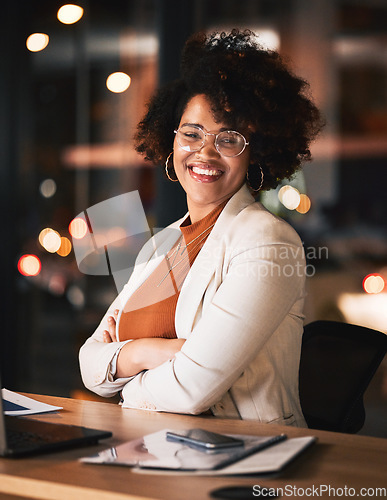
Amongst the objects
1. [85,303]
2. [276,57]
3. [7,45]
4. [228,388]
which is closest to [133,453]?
[228,388]

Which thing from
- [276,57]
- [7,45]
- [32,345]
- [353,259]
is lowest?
[32,345]

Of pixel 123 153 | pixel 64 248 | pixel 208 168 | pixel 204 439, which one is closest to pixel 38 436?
pixel 204 439

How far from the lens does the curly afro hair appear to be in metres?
2.02

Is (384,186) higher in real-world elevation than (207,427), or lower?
higher

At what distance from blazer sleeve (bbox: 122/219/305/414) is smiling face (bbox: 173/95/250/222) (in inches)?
13.7

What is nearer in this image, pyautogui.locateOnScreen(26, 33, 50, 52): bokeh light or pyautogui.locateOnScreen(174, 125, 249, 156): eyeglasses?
pyautogui.locateOnScreen(174, 125, 249, 156): eyeglasses

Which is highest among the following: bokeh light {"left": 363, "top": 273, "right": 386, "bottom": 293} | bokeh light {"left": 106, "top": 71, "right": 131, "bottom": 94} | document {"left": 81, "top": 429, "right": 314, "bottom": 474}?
bokeh light {"left": 106, "top": 71, "right": 131, "bottom": 94}

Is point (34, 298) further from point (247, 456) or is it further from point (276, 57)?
point (247, 456)

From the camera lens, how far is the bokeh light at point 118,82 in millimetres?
3768

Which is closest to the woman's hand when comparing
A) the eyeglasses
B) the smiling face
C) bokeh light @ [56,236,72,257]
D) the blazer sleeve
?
the blazer sleeve

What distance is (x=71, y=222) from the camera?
3.95 meters

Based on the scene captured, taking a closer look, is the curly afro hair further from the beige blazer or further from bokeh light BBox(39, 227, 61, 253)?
bokeh light BBox(39, 227, 61, 253)

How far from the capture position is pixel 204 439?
123cm

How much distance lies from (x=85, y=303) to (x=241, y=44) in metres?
2.25
